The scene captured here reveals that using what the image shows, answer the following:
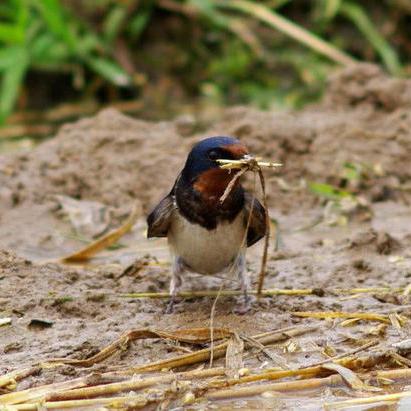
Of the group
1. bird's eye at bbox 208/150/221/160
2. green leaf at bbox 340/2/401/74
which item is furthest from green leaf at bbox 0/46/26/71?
bird's eye at bbox 208/150/221/160

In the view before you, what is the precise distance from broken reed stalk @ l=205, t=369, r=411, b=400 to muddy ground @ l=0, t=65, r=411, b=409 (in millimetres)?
35

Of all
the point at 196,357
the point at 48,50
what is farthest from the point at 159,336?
the point at 48,50

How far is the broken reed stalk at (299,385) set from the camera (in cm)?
384

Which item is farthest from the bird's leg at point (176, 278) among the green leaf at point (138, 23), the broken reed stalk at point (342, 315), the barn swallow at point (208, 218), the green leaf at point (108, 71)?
the green leaf at point (138, 23)

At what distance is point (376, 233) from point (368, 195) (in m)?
1.14

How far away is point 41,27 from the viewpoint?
33.8 ft

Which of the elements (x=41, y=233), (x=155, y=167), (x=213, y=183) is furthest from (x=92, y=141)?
(x=213, y=183)

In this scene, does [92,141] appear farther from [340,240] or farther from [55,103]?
[55,103]

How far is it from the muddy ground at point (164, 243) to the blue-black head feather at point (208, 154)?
0.63m

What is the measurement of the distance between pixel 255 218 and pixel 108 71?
234 inches

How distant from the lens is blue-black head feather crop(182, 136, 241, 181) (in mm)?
4500

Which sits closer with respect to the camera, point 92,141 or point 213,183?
point 213,183

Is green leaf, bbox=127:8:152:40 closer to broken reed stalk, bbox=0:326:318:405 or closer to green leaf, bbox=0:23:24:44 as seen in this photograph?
green leaf, bbox=0:23:24:44

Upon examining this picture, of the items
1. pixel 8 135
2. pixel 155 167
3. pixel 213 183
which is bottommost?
pixel 8 135
